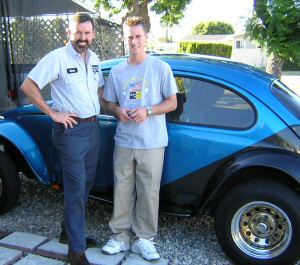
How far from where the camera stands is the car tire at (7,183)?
14.4 feet

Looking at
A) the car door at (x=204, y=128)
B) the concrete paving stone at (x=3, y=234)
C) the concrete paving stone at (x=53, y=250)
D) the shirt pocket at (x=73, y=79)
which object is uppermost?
the shirt pocket at (x=73, y=79)

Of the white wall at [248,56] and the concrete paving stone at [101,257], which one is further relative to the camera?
the white wall at [248,56]

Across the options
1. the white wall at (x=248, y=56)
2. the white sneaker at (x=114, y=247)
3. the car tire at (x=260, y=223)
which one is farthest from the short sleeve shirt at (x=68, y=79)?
the white wall at (x=248, y=56)

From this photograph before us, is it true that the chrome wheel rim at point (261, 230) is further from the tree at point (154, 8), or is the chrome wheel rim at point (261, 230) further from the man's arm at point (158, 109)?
the tree at point (154, 8)

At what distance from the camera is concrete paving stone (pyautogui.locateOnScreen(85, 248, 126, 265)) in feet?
11.5

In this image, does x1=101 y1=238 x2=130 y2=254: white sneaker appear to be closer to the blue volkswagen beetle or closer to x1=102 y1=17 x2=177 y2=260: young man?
x1=102 y1=17 x2=177 y2=260: young man

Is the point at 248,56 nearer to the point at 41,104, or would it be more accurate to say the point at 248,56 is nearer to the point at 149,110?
the point at 149,110

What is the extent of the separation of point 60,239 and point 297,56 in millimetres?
8410

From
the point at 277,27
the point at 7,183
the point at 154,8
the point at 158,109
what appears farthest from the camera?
the point at 154,8

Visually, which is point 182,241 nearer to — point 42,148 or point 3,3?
point 42,148

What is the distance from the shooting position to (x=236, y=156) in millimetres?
3439

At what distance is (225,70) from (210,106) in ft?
1.04

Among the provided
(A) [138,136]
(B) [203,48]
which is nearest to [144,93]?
(A) [138,136]

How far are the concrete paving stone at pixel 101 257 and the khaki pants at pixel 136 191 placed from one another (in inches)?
6.1
